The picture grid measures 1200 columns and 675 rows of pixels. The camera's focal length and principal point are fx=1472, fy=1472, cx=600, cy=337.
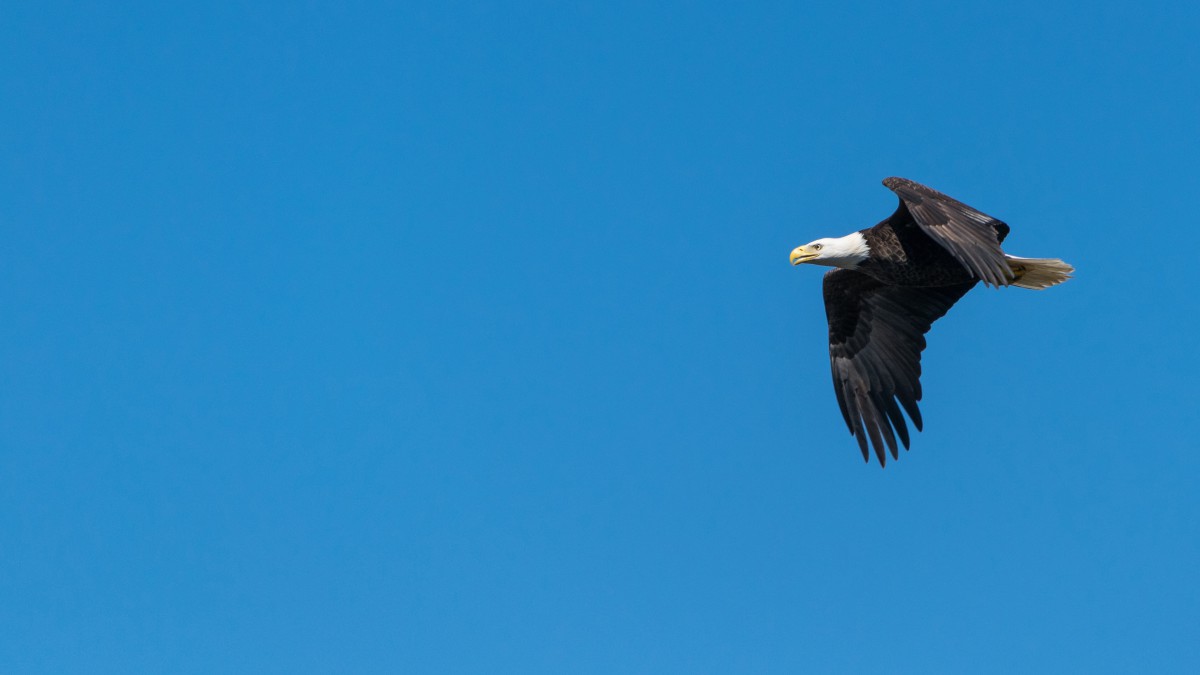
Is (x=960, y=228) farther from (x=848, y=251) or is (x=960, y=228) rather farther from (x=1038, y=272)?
(x=1038, y=272)

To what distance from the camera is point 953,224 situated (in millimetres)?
11680

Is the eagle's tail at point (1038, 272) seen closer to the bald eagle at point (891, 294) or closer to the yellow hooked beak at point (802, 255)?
the bald eagle at point (891, 294)

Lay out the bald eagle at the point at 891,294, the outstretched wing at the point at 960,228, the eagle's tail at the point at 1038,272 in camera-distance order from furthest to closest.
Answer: the eagle's tail at the point at 1038,272 < the bald eagle at the point at 891,294 < the outstretched wing at the point at 960,228

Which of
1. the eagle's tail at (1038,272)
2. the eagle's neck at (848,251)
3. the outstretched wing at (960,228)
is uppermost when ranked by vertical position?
the eagle's neck at (848,251)

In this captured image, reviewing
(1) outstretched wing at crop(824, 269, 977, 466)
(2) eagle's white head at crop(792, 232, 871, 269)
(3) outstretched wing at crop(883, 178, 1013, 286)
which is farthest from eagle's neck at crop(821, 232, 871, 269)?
(1) outstretched wing at crop(824, 269, 977, 466)

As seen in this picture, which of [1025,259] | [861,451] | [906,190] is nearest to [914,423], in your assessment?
[861,451]

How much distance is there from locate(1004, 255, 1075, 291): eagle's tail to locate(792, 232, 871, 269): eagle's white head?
4.58 feet

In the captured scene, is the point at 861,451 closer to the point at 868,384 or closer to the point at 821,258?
the point at 868,384

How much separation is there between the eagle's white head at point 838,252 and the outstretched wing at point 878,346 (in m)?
1.31

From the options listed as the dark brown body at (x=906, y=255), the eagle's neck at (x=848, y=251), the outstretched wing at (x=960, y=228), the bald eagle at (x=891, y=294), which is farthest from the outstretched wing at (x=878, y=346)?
the outstretched wing at (x=960, y=228)

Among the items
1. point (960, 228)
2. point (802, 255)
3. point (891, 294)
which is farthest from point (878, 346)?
point (960, 228)

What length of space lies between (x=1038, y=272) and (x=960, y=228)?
2252 mm

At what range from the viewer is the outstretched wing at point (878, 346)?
14.3 m

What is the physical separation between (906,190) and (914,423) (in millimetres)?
2959
